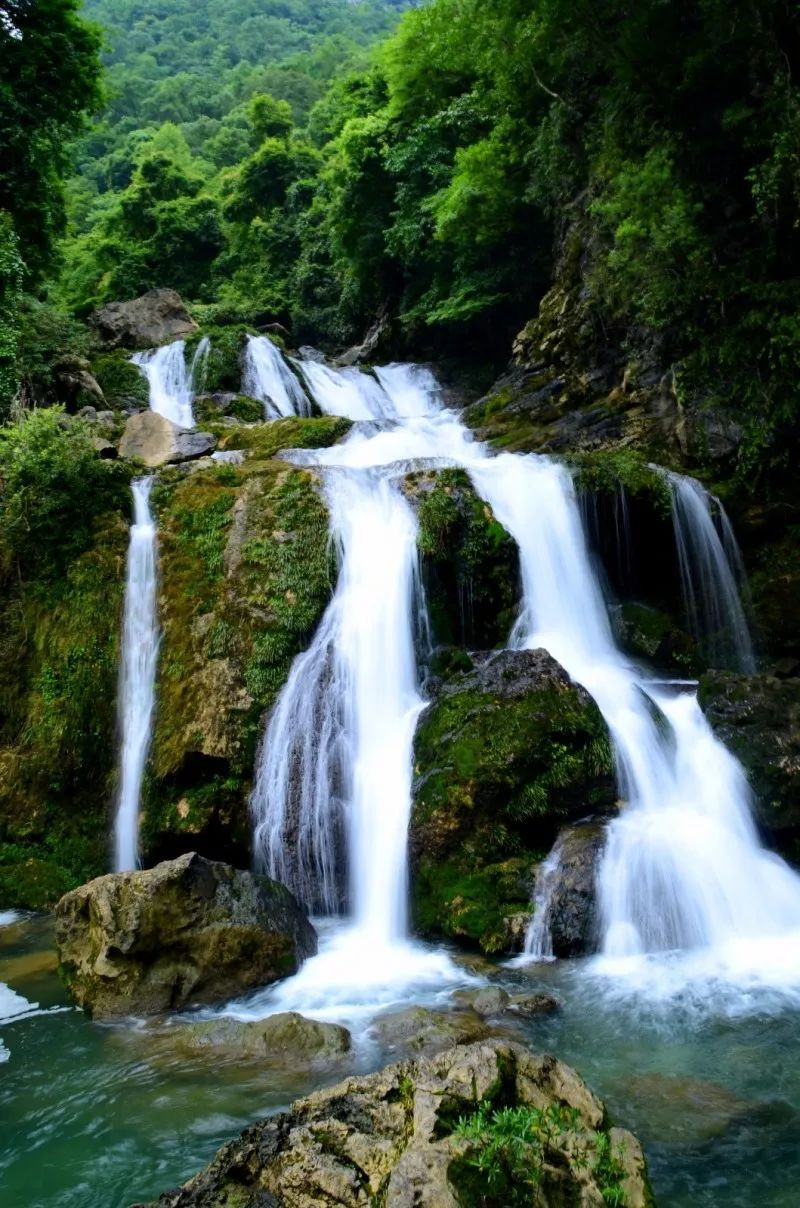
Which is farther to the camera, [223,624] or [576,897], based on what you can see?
[223,624]

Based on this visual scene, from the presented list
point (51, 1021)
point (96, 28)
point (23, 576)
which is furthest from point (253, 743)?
point (96, 28)

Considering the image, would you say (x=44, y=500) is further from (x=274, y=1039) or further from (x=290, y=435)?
(x=274, y=1039)

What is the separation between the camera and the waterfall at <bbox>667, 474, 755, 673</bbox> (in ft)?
39.1

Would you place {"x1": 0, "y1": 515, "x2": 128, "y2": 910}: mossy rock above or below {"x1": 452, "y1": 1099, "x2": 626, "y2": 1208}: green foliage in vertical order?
above

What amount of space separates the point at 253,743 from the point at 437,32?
54.1ft

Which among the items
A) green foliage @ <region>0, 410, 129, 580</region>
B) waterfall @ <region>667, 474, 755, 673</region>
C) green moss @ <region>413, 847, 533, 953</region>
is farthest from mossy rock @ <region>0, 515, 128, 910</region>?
waterfall @ <region>667, 474, 755, 673</region>

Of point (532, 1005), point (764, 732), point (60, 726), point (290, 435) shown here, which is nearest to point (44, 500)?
point (60, 726)

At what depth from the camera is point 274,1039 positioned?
5.34 metres

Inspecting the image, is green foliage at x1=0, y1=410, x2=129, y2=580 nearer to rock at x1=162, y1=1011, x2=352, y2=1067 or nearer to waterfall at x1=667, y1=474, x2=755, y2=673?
rock at x1=162, y1=1011, x2=352, y2=1067

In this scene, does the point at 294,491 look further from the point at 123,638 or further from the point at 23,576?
the point at 23,576

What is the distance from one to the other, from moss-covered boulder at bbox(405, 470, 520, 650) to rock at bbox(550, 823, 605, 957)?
3642 millimetres

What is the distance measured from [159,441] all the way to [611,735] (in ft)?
32.7

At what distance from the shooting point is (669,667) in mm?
11203

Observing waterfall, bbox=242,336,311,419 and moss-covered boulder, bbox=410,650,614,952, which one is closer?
moss-covered boulder, bbox=410,650,614,952
